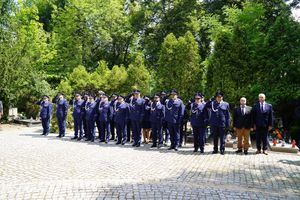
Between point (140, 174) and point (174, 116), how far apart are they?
495cm

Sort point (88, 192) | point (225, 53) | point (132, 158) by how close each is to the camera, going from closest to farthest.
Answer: point (88, 192), point (132, 158), point (225, 53)

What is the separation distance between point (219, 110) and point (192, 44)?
11.5 metres

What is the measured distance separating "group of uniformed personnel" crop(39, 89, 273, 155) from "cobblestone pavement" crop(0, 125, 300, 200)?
73 centimetres

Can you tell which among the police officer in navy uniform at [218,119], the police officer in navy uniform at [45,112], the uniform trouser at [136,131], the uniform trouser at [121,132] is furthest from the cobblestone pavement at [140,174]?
the police officer in navy uniform at [45,112]

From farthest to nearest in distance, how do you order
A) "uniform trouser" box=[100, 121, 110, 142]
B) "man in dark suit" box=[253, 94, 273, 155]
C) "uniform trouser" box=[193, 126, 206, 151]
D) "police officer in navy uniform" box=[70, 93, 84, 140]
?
"police officer in navy uniform" box=[70, 93, 84, 140] < "uniform trouser" box=[100, 121, 110, 142] < "uniform trouser" box=[193, 126, 206, 151] < "man in dark suit" box=[253, 94, 273, 155]

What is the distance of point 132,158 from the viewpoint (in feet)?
36.0

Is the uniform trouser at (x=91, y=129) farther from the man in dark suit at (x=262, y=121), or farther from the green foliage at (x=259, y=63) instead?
the man in dark suit at (x=262, y=121)

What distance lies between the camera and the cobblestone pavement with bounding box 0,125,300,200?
6820mm

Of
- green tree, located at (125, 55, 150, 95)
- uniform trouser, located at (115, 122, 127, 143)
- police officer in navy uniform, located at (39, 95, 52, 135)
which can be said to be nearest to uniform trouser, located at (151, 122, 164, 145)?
uniform trouser, located at (115, 122, 127, 143)

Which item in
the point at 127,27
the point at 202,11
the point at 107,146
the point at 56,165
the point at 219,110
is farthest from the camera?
the point at 127,27

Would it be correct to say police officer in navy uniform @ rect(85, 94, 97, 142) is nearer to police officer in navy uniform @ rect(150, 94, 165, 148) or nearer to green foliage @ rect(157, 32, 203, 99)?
police officer in navy uniform @ rect(150, 94, 165, 148)

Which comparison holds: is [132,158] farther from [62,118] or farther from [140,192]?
[62,118]

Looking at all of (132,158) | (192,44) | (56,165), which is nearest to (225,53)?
(192,44)

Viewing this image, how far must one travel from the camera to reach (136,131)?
14.4 meters
